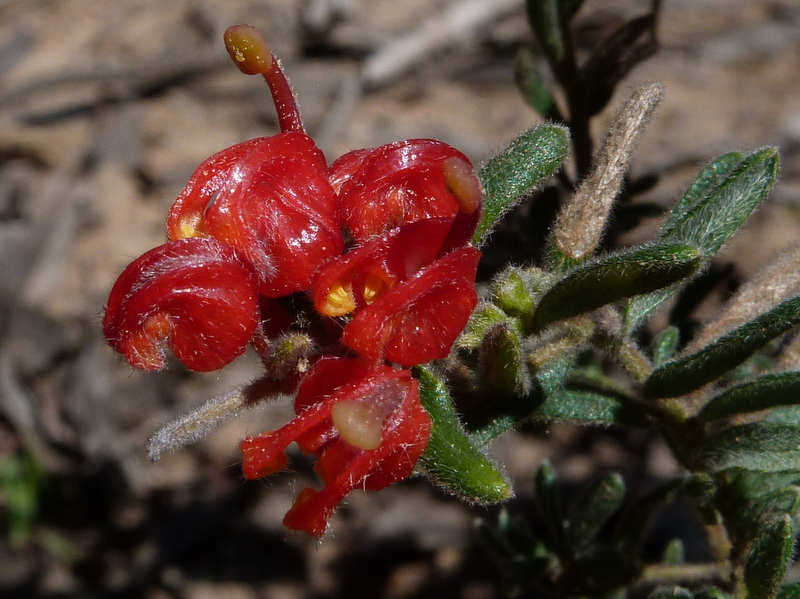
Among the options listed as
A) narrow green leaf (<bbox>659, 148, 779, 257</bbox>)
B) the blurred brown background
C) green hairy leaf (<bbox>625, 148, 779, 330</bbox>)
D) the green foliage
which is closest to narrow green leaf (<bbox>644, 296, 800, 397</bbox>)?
the green foliage

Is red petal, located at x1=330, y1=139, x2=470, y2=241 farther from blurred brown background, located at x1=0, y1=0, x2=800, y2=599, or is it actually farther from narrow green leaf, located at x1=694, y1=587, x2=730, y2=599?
blurred brown background, located at x1=0, y1=0, x2=800, y2=599

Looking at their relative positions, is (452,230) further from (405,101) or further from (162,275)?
(405,101)

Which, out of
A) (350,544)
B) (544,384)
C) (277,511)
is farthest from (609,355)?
(277,511)

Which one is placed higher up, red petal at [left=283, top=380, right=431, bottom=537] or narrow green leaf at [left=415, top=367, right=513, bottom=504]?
red petal at [left=283, top=380, right=431, bottom=537]

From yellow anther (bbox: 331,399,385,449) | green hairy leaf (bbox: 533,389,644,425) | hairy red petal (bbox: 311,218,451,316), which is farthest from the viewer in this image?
green hairy leaf (bbox: 533,389,644,425)

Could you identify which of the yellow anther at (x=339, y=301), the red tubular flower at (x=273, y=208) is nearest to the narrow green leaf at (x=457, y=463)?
the yellow anther at (x=339, y=301)

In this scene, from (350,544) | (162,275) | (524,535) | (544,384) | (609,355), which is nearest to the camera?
(162,275)

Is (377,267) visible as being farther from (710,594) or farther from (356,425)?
(710,594)
